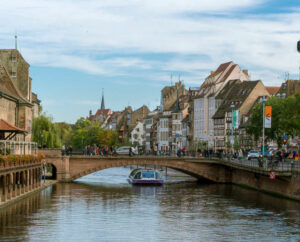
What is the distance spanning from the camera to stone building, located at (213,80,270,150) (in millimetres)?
132250

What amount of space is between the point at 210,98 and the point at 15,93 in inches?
2888

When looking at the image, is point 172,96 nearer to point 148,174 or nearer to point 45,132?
point 45,132

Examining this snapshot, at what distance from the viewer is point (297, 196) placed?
202ft

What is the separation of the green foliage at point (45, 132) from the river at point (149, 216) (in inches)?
1141

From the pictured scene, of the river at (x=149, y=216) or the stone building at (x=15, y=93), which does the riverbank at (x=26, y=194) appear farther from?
the stone building at (x=15, y=93)

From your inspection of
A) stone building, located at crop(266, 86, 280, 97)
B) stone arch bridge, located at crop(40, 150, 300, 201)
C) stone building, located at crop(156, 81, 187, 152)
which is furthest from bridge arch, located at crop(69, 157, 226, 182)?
stone building, located at crop(156, 81, 187, 152)

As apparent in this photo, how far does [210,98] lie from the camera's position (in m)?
151

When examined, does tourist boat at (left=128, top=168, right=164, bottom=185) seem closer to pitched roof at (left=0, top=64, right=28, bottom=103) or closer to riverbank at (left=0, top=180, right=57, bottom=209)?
riverbank at (left=0, top=180, right=57, bottom=209)

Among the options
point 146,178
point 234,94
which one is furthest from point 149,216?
point 234,94

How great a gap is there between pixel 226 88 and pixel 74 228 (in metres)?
101

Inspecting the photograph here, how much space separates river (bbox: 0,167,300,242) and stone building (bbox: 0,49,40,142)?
831 cm

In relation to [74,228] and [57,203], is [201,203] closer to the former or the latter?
[57,203]

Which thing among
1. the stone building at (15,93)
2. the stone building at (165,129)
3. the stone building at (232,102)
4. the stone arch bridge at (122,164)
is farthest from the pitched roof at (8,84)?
the stone building at (165,129)

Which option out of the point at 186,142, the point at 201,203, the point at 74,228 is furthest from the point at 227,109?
the point at 74,228
